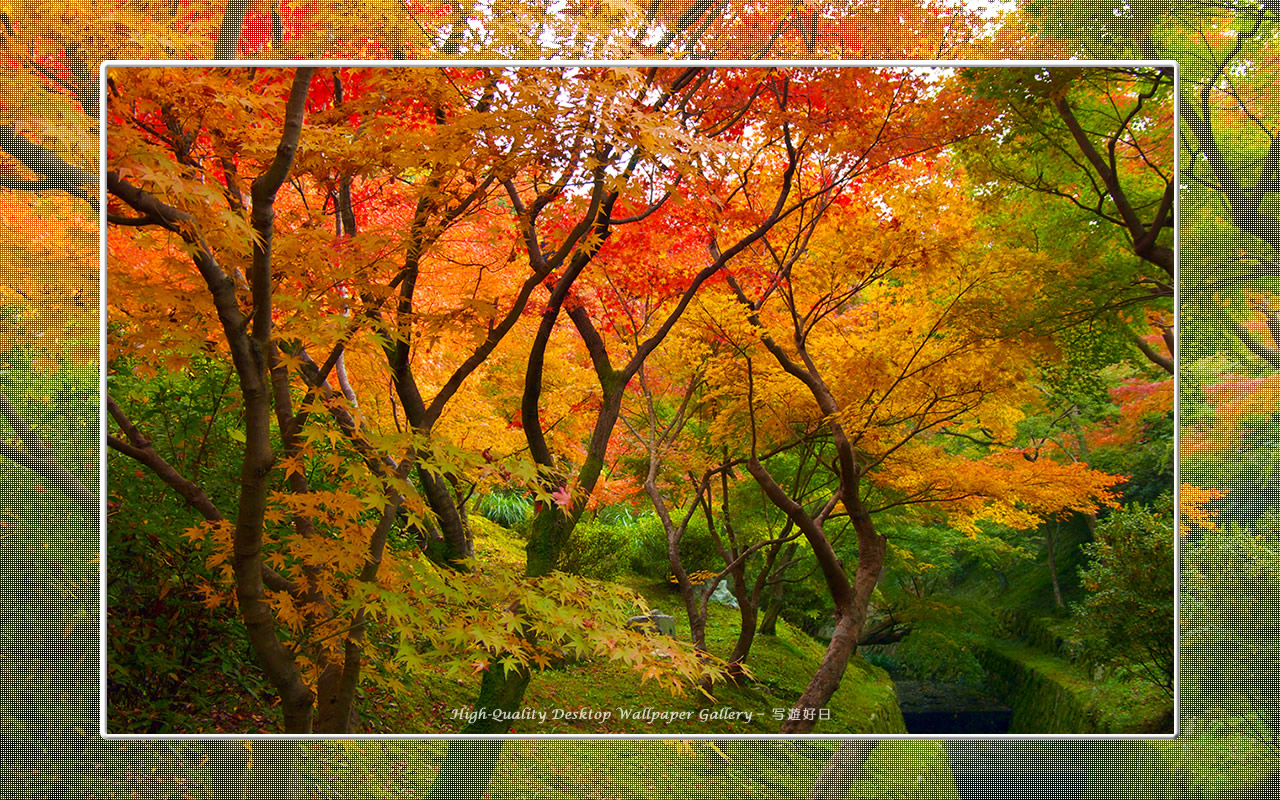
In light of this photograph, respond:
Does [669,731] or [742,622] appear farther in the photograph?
[742,622]

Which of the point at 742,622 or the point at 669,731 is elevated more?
the point at 742,622

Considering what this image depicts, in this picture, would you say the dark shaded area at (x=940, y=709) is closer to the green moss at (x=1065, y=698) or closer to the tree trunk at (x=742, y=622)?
the green moss at (x=1065, y=698)

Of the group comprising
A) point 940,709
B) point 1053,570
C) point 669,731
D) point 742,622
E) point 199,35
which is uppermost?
point 199,35

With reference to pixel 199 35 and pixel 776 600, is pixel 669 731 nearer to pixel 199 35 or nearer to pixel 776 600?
pixel 776 600

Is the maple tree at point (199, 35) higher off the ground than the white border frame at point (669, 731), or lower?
higher

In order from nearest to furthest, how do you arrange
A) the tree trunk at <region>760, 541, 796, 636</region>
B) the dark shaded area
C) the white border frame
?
the white border frame, the dark shaded area, the tree trunk at <region>760, 541, 796, 636</region>

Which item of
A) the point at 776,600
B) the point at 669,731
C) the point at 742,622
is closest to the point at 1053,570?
the point at 776,600

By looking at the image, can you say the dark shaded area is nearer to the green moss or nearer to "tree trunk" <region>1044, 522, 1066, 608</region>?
the green moss

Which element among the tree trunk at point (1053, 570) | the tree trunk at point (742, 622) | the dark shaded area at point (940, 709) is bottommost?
the dark shaded area at point (940, 709)

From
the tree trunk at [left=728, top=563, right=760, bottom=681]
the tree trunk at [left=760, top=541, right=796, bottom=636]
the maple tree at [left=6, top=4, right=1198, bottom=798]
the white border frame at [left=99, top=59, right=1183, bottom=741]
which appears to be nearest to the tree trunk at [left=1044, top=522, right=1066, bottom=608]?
the white border frame at [left=99, top=59, right=1183, bottom=741]

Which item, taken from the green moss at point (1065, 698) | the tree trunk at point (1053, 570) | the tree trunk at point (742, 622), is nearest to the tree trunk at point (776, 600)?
the tree trunk at point (742, 622)

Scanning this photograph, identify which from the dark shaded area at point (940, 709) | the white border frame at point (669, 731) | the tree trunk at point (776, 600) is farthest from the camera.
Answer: the tree trunk at point (776, 600)

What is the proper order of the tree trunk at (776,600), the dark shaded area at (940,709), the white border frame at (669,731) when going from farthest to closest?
the tree trunk at (776,600), the dark shaded area at (940,709), the white border frame at (669,731)

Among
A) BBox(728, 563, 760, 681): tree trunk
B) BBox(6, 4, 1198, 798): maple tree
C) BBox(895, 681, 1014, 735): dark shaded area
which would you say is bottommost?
BBox(895, 681, 1014, 735): dark shaded area
